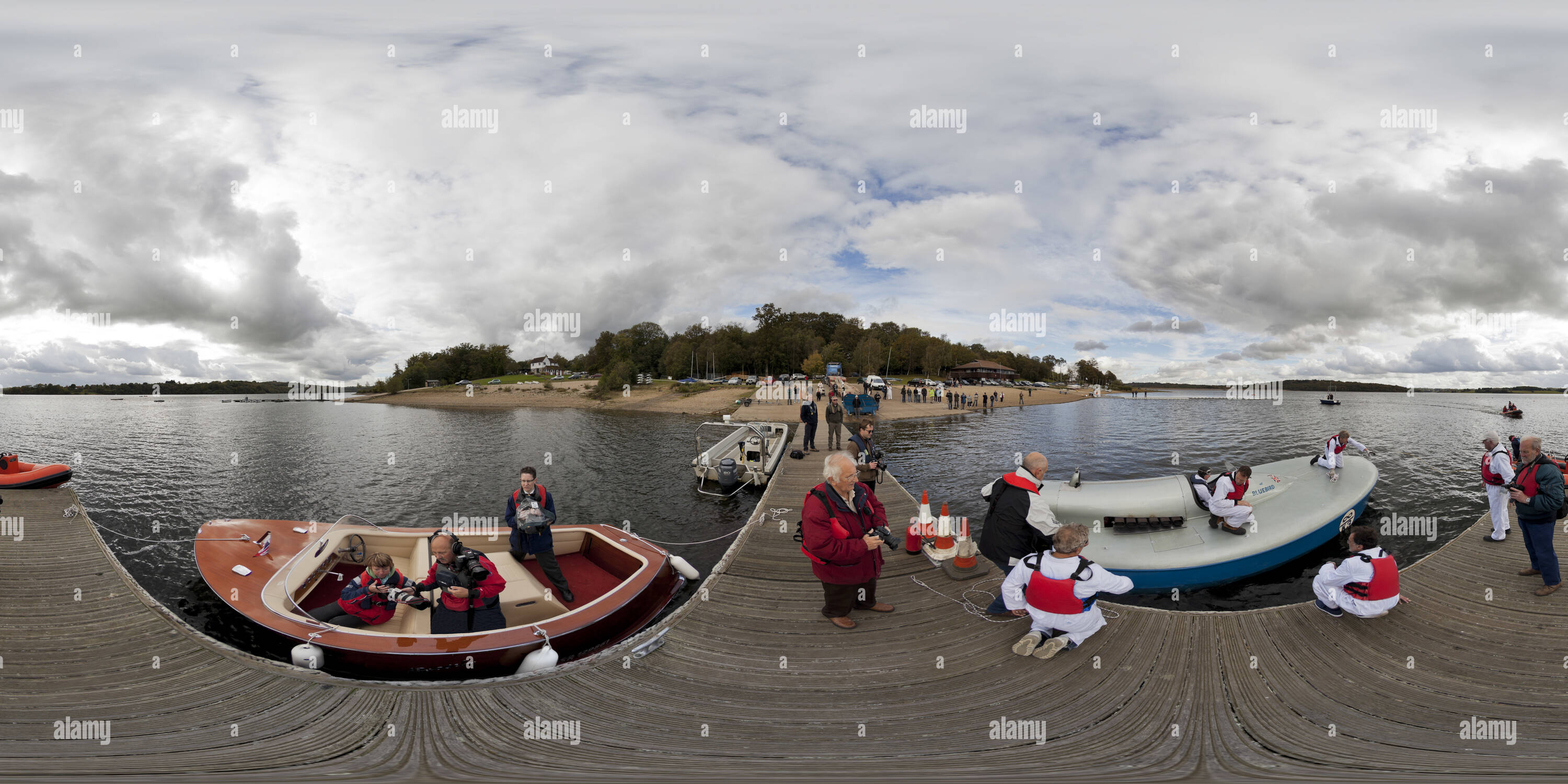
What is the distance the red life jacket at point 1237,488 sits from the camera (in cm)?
974

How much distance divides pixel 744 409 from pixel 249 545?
4168 centimetres

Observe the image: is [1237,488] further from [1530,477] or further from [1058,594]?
[1058,594]

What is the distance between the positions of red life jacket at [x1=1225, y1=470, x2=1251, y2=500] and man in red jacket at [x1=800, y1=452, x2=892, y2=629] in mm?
8878

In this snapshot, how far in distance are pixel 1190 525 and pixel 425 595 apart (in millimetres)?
13246

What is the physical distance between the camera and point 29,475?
16.5 metres

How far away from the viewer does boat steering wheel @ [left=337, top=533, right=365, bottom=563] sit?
9.37 metres

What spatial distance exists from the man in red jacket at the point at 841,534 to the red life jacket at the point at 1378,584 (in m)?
5.46

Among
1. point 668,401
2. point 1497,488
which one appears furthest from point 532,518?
point 668,401

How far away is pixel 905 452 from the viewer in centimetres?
2886

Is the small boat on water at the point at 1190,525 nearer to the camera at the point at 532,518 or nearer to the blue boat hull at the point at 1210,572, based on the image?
the blue boat hull at the point at 1210,572
